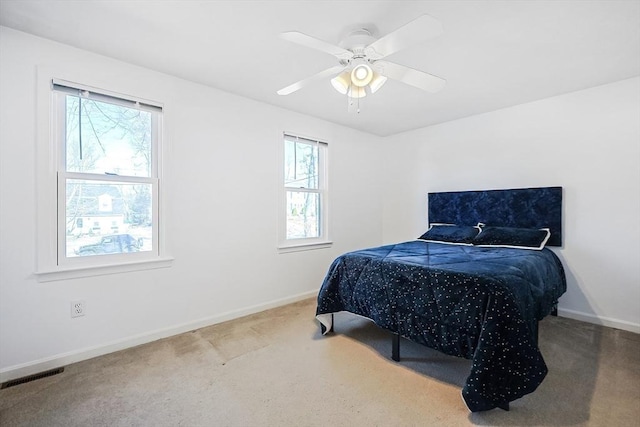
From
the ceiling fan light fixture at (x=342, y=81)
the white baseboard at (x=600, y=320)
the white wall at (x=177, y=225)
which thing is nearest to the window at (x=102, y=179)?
the white wall at (x=177, y=225)

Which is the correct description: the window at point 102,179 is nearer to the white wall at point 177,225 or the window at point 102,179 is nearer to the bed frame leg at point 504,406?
the white wall at point 177,225

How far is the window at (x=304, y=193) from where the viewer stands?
3.55 meters

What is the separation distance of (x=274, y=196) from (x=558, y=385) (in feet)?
9.45

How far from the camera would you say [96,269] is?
2.21 metres

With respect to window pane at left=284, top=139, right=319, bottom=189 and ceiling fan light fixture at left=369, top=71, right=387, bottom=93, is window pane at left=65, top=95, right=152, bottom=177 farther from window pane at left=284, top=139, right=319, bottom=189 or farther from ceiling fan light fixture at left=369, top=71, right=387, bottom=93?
ceiling fan light fixture at left=369, top=71, right=387, bottom=93

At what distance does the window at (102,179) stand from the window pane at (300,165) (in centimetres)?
Result: 146

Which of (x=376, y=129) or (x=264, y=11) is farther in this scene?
(x=376, y=129)

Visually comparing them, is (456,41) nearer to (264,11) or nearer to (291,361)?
(264,11)

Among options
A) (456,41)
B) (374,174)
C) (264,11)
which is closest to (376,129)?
(374,174)

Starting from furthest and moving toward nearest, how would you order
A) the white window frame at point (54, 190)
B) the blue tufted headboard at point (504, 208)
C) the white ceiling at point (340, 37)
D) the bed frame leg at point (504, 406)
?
the blue tufted headboard at point (504, 208) < the white window frame at point (54, 190) < the white ceiling at point (340, 37) < the bed frame leg at point (504, 406)

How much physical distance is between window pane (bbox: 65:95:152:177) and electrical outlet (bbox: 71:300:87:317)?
3.31 ft

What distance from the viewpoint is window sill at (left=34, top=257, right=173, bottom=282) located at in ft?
6.66

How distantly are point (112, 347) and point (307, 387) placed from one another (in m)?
1.64

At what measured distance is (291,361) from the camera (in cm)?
213
